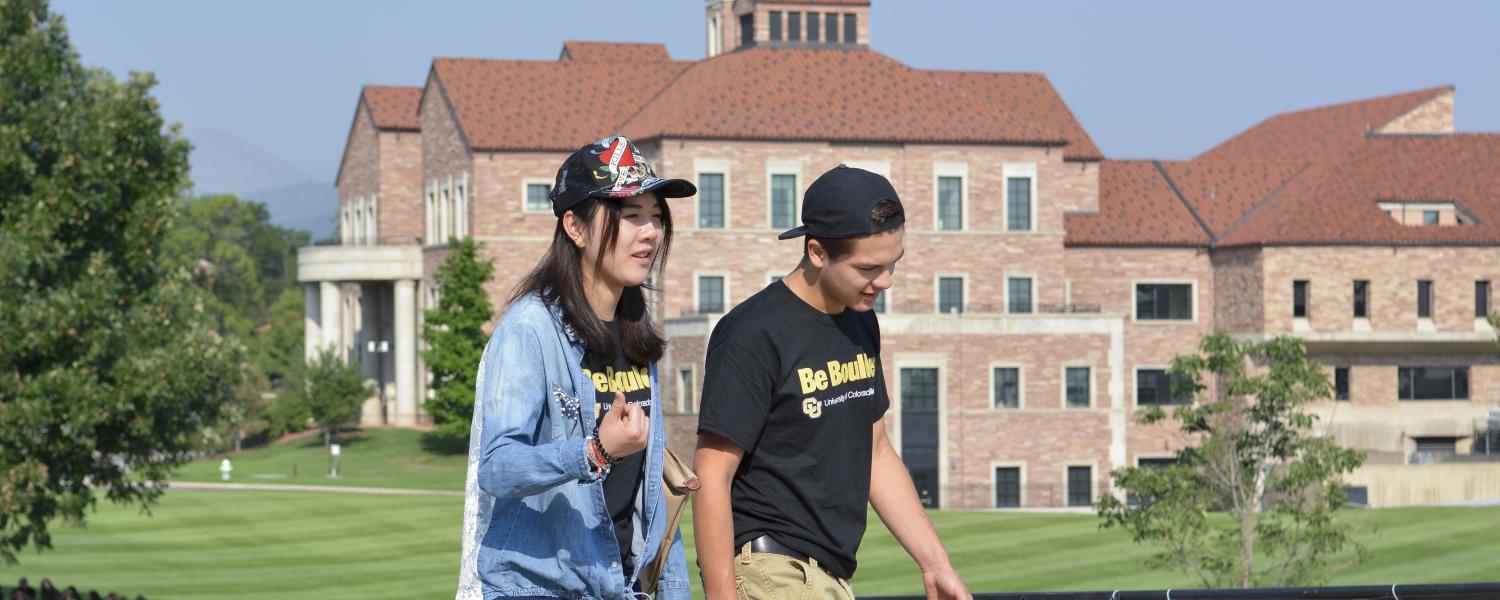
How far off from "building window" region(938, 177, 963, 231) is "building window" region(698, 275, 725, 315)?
7.89m

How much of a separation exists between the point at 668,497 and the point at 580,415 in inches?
18.9

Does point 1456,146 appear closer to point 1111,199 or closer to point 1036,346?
point 1111,199

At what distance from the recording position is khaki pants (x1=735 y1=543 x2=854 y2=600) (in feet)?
19.4

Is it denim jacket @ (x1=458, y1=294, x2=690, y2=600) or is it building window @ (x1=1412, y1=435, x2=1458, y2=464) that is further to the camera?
building window @ (x1=1412, y1=435, x2=1458, y2=464)

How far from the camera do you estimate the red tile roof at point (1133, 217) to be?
67438mm

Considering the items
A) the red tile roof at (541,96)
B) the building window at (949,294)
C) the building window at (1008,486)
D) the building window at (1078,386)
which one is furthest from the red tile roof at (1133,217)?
the red tile roof at (541,96)

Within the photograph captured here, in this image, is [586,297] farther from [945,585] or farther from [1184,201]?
[1184,201]

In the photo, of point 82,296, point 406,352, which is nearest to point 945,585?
point 82,296

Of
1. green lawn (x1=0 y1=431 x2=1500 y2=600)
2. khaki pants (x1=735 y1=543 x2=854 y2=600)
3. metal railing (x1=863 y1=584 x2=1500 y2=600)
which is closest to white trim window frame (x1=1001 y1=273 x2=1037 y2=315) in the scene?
green lawn (x1=0 y1=431 x2=1500 y2=600)

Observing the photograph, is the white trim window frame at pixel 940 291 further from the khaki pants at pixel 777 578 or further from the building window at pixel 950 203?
the khaki pants at pixel 777 578

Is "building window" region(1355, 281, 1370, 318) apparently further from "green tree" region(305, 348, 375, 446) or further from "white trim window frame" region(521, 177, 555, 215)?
"green tree" region(305, 348, 375, 446)

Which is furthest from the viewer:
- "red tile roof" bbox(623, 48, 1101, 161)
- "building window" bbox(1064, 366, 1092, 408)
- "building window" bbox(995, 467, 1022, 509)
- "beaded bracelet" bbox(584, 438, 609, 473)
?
"red tile roof" bbox(623, 48, 1101, 161)

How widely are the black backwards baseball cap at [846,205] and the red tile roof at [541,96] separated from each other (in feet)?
201

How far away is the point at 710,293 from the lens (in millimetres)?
64688
